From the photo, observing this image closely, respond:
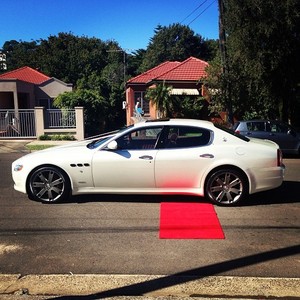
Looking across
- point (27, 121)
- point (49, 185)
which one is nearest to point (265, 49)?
point (49, 185)

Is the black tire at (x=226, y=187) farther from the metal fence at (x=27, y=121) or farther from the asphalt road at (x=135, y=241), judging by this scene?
the metal fence at (x=27, y=121)

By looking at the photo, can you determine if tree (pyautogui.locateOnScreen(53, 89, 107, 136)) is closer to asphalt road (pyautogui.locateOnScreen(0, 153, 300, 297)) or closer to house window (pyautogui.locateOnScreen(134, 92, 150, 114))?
house window (pyautogui.locateOnScreen(134, 92, 150, 114))

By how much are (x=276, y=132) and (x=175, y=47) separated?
170 ft

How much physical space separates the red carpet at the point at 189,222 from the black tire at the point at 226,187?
0.72 feet

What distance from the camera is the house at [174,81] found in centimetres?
2577

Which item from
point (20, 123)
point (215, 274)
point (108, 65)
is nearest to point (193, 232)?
point (215, 274)

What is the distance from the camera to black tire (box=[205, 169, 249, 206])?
6578mm

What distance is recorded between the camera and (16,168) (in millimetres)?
6859

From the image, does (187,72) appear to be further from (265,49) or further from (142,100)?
(265,49)

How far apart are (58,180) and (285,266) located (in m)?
4.03

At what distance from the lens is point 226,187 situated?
21.7 feet

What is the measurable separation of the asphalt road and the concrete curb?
159mm

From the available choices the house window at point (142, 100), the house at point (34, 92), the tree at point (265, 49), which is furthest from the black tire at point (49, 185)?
the house window at point (142, 100)

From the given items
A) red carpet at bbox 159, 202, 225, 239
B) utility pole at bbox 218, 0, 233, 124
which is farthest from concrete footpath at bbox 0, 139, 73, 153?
red carpet at bbox 159, 202, 225, 239
